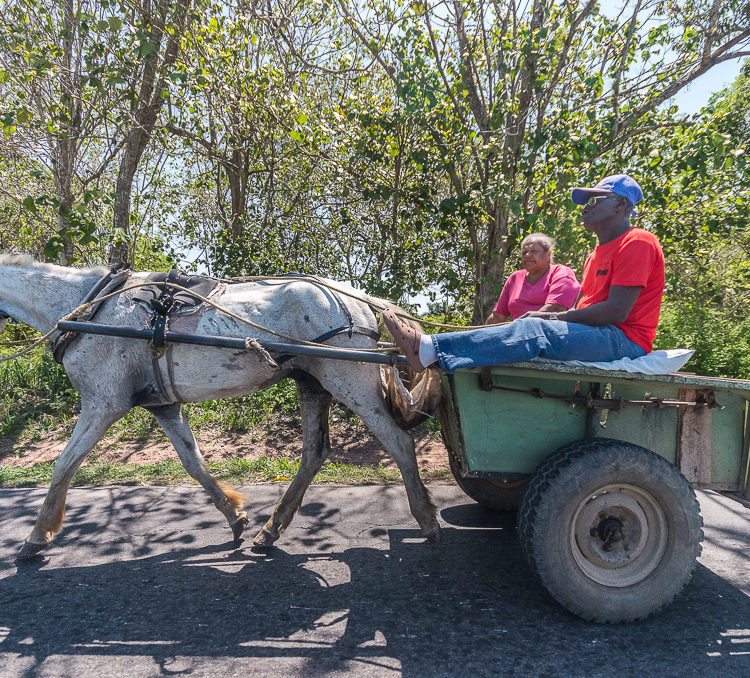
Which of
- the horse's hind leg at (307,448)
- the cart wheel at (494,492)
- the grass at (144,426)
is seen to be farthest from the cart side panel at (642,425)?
the grass at (144,426)

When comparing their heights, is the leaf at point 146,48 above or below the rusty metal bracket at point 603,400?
above

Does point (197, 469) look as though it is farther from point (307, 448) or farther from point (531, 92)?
point (531, 92)

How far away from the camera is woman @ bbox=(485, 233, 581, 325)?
3.54 metres

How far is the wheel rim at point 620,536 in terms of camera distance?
104 inches

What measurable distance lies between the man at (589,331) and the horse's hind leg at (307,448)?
4.25ft

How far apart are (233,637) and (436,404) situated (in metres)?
1.60

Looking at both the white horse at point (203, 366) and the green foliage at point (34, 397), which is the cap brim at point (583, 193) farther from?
the green foliage at point (34, 397)

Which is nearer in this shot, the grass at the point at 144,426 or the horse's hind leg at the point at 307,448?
the horse's hind leg at the point at 307,448

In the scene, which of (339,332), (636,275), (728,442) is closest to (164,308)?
(339,332)

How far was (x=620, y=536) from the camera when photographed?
2.65 metres

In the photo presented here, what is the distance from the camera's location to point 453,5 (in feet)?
18.3

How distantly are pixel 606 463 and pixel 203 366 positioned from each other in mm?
2314

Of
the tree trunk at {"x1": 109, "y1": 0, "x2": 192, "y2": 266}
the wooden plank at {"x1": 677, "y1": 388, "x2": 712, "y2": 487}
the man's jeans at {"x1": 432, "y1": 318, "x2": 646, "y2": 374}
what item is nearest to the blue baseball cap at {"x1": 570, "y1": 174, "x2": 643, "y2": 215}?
the man's jeans at {"x1": 432, "y1": 318, "x2": 646, "y2": 374}

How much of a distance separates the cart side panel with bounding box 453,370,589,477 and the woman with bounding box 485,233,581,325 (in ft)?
2.99
